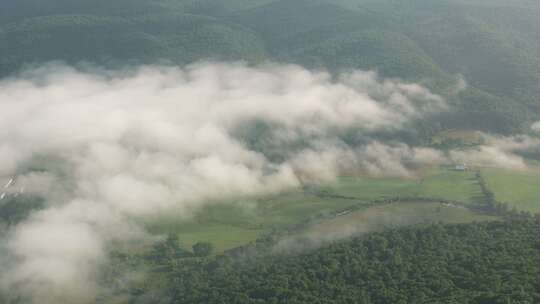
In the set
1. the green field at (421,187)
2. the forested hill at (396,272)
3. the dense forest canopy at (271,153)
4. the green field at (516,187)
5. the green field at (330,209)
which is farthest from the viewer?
the green field at (421,187)

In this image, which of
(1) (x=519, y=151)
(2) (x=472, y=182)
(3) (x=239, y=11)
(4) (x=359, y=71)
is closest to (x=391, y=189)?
(2) (x=472, y=182)

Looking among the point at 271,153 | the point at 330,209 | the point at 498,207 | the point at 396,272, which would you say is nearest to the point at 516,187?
the point at 498,207

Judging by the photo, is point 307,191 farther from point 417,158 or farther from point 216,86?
point 216,86

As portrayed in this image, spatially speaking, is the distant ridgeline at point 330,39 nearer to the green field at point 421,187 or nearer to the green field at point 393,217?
the green field at point 421,187

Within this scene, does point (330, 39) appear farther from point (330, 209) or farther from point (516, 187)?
point (330, 209)

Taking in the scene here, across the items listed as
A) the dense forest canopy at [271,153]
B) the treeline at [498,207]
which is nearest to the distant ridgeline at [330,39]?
the dense forest canopy at [271,153]
